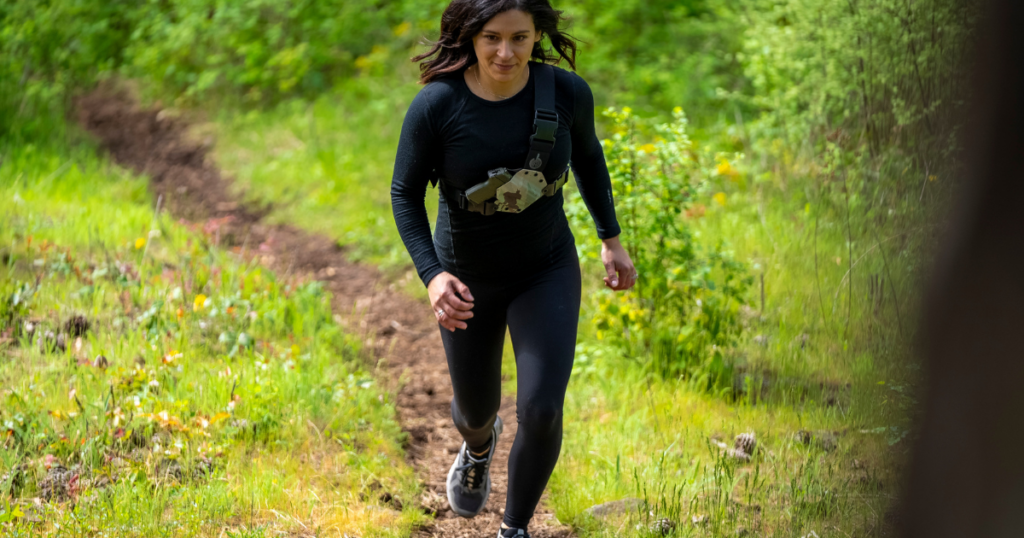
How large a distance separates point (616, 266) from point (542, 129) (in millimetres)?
744

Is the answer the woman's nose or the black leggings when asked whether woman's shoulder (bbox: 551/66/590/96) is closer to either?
the woman's nose

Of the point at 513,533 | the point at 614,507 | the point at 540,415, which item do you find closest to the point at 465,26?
the point at 540,415

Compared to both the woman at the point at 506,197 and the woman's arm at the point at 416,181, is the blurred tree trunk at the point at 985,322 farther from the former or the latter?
the woman's arm at the point at 416,181

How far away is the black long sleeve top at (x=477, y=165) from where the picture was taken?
2674mm

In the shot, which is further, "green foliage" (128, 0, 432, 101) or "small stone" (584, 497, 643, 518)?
"green foliage" (128, 0, 432, 101)

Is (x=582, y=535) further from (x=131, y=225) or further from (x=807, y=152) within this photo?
(x=131, y=225)

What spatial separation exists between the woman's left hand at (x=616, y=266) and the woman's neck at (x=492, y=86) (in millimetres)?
745

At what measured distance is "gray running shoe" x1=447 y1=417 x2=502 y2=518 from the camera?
3430mm

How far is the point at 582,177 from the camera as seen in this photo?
309cm

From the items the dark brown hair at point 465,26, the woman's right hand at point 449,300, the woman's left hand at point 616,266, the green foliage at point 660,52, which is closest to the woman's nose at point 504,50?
the dark brown hair at point 465,26

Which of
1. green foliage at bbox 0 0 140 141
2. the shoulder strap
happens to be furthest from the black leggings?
green foliage at bbox 0 0 140 141

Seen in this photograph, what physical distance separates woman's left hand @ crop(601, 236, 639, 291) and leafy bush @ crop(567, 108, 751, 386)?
1.22m

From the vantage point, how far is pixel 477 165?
8.79 ft

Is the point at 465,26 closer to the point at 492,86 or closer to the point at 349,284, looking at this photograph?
the point at 492,86
